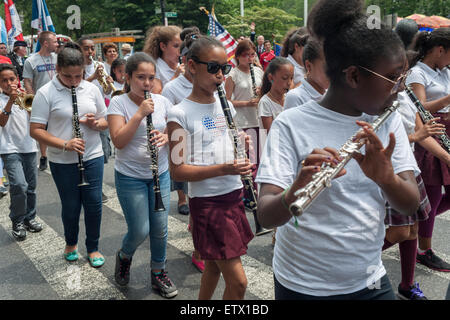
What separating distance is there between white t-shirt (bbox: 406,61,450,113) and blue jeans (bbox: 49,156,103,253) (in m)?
2.96

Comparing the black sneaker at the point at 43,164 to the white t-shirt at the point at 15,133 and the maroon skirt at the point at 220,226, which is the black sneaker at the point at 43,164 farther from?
the maroon skirt at the point at 220,226

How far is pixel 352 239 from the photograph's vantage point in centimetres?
169

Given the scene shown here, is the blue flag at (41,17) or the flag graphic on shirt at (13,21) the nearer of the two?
the blue flag at (41,17)

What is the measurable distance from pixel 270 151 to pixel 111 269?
3.04m

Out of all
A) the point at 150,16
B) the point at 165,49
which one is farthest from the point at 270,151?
the point at 150,16

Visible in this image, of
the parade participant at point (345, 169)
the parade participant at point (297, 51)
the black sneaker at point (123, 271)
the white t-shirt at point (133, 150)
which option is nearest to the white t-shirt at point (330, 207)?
the parade participant at point (345, 169)

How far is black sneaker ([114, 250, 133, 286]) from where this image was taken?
380cm

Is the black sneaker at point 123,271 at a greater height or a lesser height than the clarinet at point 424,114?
lesser

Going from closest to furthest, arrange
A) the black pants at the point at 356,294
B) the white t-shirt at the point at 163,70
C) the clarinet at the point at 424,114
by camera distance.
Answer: the black pants at the point at 356,294 → the clarinet at the point at 424,114 → the white t-shirt at the point at 163,70

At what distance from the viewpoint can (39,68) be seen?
7543 mm

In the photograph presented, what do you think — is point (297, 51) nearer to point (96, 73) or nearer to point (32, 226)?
point (96, 73)

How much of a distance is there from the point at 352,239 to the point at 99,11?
1395 inches

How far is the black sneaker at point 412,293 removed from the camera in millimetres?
3352
